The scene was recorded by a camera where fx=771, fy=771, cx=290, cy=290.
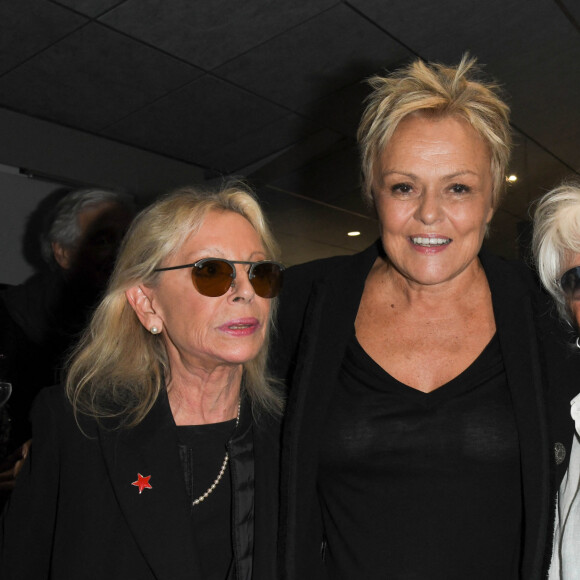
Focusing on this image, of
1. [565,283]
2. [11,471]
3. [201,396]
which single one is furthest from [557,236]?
[11,471]

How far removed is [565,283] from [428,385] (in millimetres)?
467

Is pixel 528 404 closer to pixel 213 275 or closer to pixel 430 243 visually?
pixel 430 243

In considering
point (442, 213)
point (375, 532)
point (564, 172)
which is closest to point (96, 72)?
point (442, 213)

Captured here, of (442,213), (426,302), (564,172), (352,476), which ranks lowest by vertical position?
(352,476)

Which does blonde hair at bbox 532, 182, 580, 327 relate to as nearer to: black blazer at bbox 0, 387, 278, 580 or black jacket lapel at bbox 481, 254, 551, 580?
black jacket lapel at bbox 481, 254, 551, 580

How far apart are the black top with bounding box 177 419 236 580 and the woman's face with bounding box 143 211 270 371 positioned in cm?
19

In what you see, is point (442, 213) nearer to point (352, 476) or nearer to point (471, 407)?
point (471, 407)

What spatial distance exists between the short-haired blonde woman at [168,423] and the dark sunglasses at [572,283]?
785mm

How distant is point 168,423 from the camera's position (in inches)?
79.8

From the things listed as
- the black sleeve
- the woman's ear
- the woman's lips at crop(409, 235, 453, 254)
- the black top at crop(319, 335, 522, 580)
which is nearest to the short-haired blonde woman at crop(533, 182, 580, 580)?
the black top at crop(319, 335, 522, 580)

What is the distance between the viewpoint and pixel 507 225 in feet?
27.2

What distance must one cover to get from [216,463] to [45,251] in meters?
2.07

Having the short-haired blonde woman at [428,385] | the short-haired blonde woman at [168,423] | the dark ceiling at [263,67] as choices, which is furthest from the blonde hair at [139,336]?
the dark ceiling at [263,67]

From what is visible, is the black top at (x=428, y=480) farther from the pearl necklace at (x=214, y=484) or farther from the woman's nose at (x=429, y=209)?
the woman's nose at (x=429, y=209)
